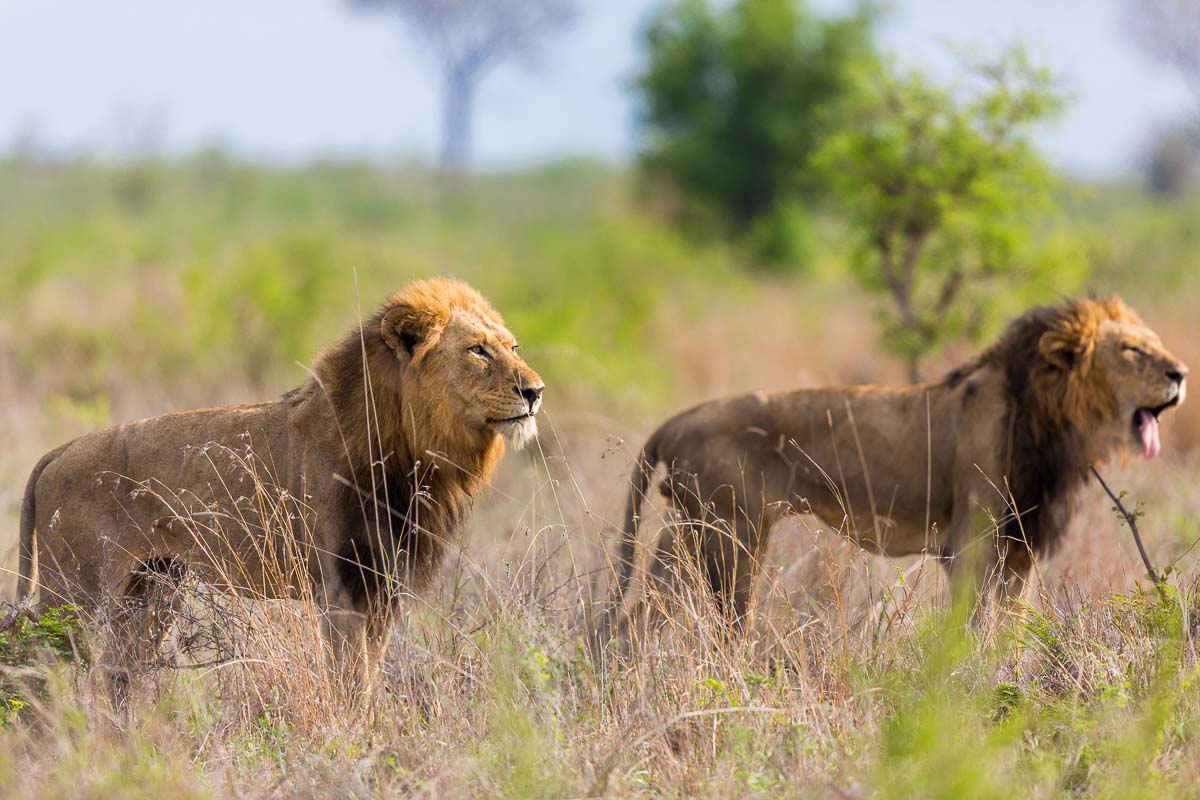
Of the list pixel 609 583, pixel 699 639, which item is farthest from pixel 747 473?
pixel 699 639

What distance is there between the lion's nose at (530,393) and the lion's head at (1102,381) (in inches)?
93.3

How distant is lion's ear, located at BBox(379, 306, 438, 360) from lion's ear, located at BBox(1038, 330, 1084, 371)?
265cm

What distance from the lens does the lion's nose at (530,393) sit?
452 cm

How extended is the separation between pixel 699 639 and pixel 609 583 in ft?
2.25

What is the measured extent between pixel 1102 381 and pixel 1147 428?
0.27 meters

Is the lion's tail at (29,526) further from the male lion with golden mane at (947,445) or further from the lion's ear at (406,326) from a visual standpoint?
the male lion with golden mane at (947,445)

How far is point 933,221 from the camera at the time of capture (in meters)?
9.80

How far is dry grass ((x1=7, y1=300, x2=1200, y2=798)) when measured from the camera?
143 inches

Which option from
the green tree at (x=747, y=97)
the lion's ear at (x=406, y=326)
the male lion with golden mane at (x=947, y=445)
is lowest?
the male lion with golden mane at (x=947, y=445)

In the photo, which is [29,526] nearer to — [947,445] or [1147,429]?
[947,445]

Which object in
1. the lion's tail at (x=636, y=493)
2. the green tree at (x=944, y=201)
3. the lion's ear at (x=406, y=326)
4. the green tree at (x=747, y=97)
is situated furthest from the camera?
the green tree at (x=747, y=97)

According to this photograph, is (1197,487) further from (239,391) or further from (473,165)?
(473,165)

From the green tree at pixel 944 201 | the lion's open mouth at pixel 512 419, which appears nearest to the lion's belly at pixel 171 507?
the lion's open mouth at pixel 512 419

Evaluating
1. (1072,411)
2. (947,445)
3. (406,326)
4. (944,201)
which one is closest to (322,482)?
(406,326)
